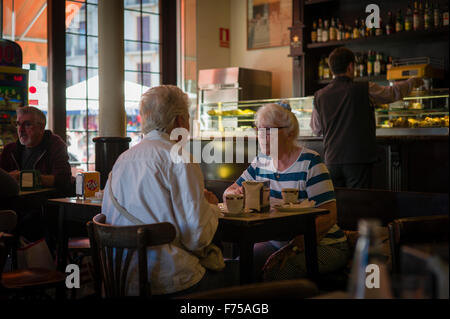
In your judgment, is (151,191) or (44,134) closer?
(151,191)

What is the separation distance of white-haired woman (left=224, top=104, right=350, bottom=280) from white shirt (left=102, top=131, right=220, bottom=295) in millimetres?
723

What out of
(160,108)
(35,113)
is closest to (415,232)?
(160,108)

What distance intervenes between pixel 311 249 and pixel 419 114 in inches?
130

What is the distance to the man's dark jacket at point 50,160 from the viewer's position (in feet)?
14.3

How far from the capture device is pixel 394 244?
1915mm

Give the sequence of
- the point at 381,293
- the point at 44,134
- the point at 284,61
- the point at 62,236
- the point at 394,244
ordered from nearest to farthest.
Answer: the point at 381,293
the point at 394,244
the point at 62,236
the point at 44,134
the point at 284,61

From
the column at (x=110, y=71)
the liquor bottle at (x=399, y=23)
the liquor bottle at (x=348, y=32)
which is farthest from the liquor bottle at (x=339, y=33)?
the column at (x=110, y=71)

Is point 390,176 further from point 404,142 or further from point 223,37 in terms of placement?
point 223,37

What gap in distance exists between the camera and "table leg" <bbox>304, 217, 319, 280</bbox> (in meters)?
2.85

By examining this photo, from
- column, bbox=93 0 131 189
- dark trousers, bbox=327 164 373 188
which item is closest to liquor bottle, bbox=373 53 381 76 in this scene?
dark trousers, bbox=327 164 373 188

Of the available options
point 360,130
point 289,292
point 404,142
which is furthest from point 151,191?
point 404,142

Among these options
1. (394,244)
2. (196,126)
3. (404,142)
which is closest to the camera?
(394,244)

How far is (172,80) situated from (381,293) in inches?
303

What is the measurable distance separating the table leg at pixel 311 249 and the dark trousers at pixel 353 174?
1832mm
